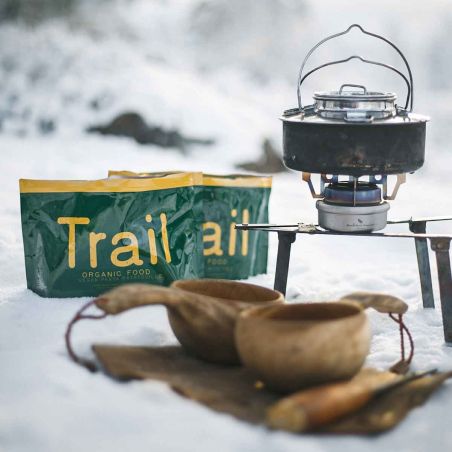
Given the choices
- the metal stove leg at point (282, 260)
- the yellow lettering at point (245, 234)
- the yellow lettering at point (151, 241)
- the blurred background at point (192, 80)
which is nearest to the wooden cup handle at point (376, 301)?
the metal stove leg at point (282, 260)

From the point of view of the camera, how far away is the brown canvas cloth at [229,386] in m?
1.95

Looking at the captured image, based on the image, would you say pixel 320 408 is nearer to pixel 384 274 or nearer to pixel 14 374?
pixel 14 374

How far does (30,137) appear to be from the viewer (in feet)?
22.4

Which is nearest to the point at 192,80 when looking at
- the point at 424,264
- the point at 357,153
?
the point at 424,264

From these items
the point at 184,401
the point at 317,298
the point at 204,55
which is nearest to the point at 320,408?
the point at 184,401

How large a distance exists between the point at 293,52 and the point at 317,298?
5634 mm

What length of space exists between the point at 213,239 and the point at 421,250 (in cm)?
82

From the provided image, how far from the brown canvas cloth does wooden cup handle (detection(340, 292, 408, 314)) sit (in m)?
0.18

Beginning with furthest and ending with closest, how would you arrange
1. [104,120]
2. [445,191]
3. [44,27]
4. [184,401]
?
[44,27], [104,120], [445,191], [184,401]

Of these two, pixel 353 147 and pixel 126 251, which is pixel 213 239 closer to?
pixel 126 251

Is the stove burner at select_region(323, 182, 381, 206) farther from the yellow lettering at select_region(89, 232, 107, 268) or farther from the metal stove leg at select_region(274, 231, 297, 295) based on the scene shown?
the yellow lettering at select_region(89, 232, 107, 268)

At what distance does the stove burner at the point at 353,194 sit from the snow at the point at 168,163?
0.43 m

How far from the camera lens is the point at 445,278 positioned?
2668 millimetres

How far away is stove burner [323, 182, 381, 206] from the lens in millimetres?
2734
